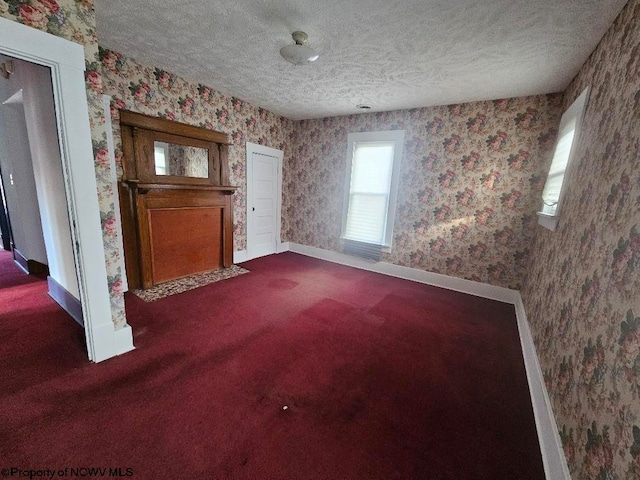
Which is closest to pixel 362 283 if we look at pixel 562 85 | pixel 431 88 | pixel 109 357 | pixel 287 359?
pixel 287 359

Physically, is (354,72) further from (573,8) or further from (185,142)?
(185,142)

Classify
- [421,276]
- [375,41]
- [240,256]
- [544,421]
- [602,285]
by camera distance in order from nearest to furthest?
[602,285] < [544,421] < [375,41] < [421,276] < [240,256]

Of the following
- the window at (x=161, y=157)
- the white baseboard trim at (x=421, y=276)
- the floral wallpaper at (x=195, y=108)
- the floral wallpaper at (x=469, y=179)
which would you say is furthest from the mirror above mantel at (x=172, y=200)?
the floral wallpaper at (x=469, y=179)

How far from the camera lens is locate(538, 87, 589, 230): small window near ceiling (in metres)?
2.07

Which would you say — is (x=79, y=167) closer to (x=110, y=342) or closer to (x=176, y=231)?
(x=110, y=342)

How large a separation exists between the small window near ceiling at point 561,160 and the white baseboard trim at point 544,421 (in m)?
1.10

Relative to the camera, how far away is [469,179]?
3.44 meters

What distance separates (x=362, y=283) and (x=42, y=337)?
332 cm

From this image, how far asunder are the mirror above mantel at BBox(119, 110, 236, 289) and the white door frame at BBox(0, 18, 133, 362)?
50.5 inches

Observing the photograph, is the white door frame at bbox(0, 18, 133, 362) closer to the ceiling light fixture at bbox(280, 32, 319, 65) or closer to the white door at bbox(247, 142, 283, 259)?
the ceiling light fixture at bbox(280, 32, 319, 65)

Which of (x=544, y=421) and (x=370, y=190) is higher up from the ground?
(x=370, y=190)

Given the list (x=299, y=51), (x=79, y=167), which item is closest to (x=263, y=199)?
(x=299, y=51)

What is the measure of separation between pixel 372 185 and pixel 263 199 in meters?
1.90

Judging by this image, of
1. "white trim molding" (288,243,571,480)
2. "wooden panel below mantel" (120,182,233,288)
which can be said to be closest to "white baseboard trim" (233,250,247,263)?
"wooden panel below mantel" (120,182,233,288)
